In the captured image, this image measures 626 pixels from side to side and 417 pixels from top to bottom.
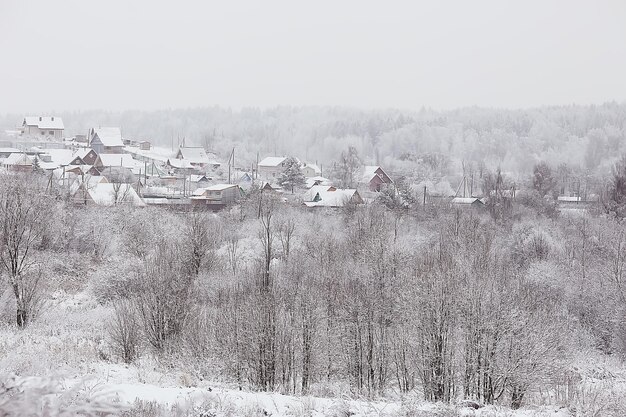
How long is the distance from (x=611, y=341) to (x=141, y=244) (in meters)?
27.1

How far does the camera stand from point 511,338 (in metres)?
16.1

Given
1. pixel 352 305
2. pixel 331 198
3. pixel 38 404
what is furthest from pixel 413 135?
pixel 38 404

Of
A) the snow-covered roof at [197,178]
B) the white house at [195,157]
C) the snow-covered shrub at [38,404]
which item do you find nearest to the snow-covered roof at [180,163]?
the white house at [195,157]

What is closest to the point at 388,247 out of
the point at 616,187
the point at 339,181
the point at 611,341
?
the point at 611,341

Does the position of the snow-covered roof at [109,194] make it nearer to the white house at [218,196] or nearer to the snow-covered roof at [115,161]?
the white house at [218,196]

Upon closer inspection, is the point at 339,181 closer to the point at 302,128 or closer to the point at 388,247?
the point at 388,247

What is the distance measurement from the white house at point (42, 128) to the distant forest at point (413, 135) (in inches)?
1252

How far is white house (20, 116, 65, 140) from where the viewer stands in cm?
8788

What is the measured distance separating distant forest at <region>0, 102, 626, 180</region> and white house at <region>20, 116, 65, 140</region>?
31.8 m

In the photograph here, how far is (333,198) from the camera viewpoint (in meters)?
56.6

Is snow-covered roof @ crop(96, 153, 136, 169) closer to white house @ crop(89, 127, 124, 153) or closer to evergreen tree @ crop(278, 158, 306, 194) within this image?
white house @ crop(89, 127, 124, 153)

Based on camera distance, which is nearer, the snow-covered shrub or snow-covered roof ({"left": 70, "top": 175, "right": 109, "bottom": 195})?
the snow-covered shrub

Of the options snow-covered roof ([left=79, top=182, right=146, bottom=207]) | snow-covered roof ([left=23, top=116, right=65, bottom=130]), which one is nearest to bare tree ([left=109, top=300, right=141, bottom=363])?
snow-covered roof ([left=79, top=182, right=146, bottom=207])

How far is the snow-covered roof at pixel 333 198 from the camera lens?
2122 inches
